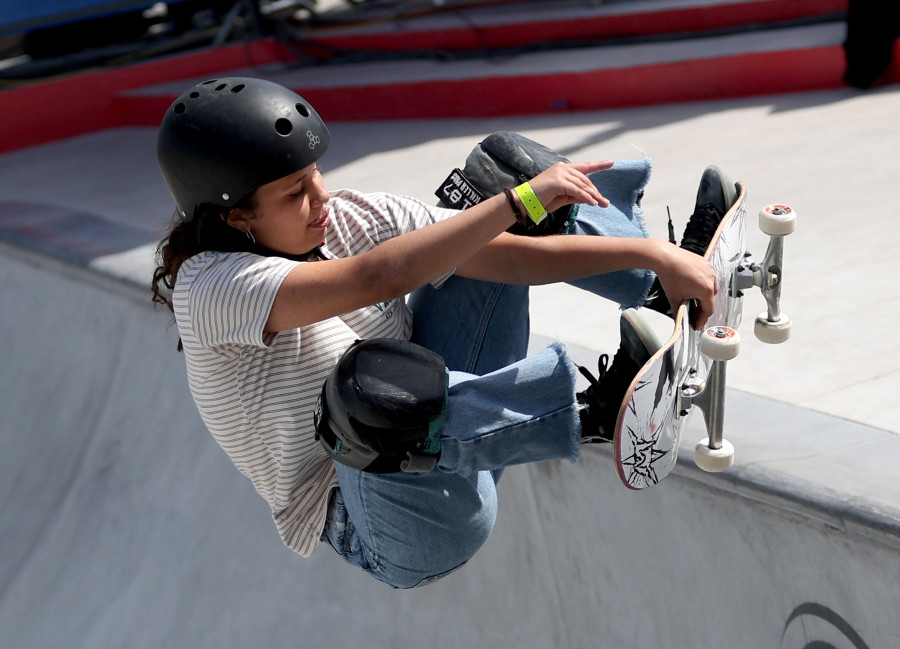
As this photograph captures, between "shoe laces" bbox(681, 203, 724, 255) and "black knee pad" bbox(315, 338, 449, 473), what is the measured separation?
80 cm

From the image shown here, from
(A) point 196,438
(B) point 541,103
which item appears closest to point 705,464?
(A) point 196,438

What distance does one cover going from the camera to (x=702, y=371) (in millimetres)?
2414

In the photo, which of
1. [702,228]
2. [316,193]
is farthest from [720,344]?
[316,193]

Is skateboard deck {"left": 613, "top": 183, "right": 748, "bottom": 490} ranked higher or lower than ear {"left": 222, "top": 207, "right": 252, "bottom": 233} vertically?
lower

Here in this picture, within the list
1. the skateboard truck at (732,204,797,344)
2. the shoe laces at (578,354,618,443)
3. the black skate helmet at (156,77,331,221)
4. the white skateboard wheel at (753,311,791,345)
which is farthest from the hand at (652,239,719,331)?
the black skate helmet at (156,77,331,221)

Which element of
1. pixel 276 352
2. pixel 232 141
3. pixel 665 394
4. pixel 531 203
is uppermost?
pixel 232 141

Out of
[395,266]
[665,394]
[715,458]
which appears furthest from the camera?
[715,458]

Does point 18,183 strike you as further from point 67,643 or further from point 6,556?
point 67,643

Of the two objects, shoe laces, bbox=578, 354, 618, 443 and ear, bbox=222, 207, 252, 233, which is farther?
ear, bbox=222, 207, 252, 233

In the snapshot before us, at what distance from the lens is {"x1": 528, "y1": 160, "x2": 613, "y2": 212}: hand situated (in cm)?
193

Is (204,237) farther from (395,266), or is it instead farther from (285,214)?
(395,266)

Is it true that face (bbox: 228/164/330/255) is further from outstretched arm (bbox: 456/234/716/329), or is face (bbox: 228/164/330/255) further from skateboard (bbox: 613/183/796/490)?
skateboard (bbox: 613/183/796/490)

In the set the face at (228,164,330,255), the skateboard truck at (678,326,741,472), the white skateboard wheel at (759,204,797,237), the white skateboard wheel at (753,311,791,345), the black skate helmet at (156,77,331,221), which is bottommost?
the white skateboard wheel at (753,311,791,345)

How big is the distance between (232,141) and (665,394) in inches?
40.4
